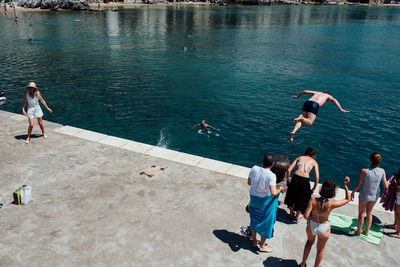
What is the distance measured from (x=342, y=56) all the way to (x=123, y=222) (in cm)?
4387

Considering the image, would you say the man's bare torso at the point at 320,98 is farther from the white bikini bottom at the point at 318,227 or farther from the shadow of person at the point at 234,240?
the white bikini bottom at the point at 318,227

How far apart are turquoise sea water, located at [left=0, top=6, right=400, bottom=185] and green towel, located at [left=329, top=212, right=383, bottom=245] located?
7443 mm

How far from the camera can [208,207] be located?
851 centimetres

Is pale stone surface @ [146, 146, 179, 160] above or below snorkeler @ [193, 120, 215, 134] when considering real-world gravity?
above

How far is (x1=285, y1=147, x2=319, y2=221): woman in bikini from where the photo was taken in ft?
25.0

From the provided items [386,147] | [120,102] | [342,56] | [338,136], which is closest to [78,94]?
[120,102]

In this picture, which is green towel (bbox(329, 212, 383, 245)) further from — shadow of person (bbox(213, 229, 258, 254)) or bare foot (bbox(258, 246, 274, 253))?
shadow of person (bbox(213, 229, 258, 254))

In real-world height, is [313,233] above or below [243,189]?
above

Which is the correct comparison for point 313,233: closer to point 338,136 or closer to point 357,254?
point 357,254

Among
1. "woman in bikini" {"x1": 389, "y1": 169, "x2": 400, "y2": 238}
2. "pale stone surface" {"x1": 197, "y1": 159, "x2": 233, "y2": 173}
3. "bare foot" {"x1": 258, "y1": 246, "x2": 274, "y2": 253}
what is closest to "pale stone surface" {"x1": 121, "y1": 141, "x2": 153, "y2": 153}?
"pale stone surface" {"x1": 197, "y1": 159, "x2": 233, "y2": 173}

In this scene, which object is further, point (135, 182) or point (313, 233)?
point (135, 182)

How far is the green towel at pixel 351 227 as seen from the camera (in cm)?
757

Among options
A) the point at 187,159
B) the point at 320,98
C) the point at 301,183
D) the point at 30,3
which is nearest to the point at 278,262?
the point at 301,183

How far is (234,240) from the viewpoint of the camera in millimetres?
7387
